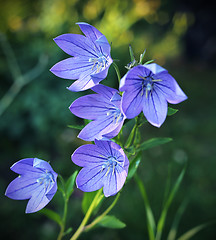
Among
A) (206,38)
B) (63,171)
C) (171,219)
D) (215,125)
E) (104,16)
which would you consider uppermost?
(104,16)

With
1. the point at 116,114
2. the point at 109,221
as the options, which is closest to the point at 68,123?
the point at 109,221

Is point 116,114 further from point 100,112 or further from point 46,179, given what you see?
point 46,179

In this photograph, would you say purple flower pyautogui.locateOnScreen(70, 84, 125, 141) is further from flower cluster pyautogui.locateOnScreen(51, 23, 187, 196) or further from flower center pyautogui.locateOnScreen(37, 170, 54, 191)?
flower center pyautogui.locateOnScreen(37, 170, 54, 191)

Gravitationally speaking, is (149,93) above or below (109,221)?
above

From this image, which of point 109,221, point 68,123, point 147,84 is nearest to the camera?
point 147,84

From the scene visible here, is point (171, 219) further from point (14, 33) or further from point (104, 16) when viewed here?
point (104, 16)

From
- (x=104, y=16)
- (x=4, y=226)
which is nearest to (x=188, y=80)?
(x=104, y=16)

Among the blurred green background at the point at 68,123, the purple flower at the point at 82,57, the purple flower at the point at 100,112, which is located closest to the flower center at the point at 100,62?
the purple flower at the point at 82,57
